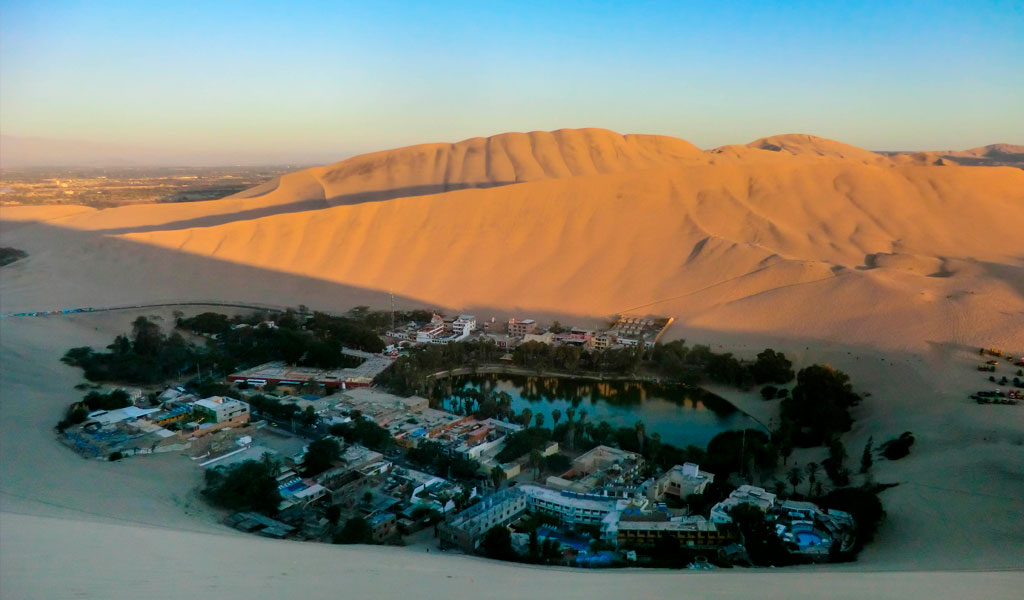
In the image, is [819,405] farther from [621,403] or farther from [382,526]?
[382,526]

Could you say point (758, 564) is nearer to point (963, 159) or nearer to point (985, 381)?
point (985, 381)

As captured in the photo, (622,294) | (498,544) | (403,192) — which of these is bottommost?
(498,544)

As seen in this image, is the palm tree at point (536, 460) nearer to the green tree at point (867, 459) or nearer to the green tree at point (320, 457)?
the green tree at point (320, 457)

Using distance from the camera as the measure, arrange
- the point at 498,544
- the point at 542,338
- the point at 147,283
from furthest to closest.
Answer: the point at 147,283, the point at 542,338, the point at 498,544

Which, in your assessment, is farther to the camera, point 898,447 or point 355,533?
point 898,447

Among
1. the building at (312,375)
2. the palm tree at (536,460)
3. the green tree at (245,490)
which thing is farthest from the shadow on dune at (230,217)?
the palm tree at (536,460)

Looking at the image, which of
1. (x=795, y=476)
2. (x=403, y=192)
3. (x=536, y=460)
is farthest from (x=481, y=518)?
(x=403, y=192)

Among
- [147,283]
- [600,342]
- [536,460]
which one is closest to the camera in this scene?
[536,460]
